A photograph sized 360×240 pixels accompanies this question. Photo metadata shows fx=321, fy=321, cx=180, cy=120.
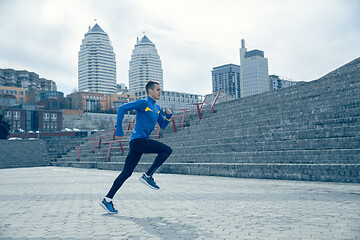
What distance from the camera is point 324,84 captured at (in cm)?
1263

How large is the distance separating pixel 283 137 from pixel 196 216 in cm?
659

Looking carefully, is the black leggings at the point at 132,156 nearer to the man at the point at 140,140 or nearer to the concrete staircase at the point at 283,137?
the man at the point at 140,140

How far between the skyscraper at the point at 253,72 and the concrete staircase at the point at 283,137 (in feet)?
422

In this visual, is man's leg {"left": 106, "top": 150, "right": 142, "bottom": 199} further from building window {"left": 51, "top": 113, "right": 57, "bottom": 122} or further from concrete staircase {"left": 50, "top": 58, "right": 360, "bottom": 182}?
building window {"left": 51, "top": 113, "right": 57, "bottom": 122}

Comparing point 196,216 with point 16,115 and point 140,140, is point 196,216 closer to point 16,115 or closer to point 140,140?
point 140,140

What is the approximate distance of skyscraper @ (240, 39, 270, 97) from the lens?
463 ft

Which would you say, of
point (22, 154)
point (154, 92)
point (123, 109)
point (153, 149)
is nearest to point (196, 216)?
point (153, 149)

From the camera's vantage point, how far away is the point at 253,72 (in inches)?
5640

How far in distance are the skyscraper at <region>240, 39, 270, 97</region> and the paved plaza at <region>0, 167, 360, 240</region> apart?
137352mm

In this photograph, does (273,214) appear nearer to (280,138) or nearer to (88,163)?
(280,138)

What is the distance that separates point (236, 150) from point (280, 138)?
1.62m

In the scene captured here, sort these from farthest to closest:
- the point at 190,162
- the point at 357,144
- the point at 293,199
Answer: the point at 190,162 < the point at 357,144 < the point at 293,199

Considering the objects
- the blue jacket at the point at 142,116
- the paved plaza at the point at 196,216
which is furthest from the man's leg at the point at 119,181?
the blue jacket at the point at 142,116

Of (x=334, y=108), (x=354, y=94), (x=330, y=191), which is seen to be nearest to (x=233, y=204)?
(x=330, y=191)
